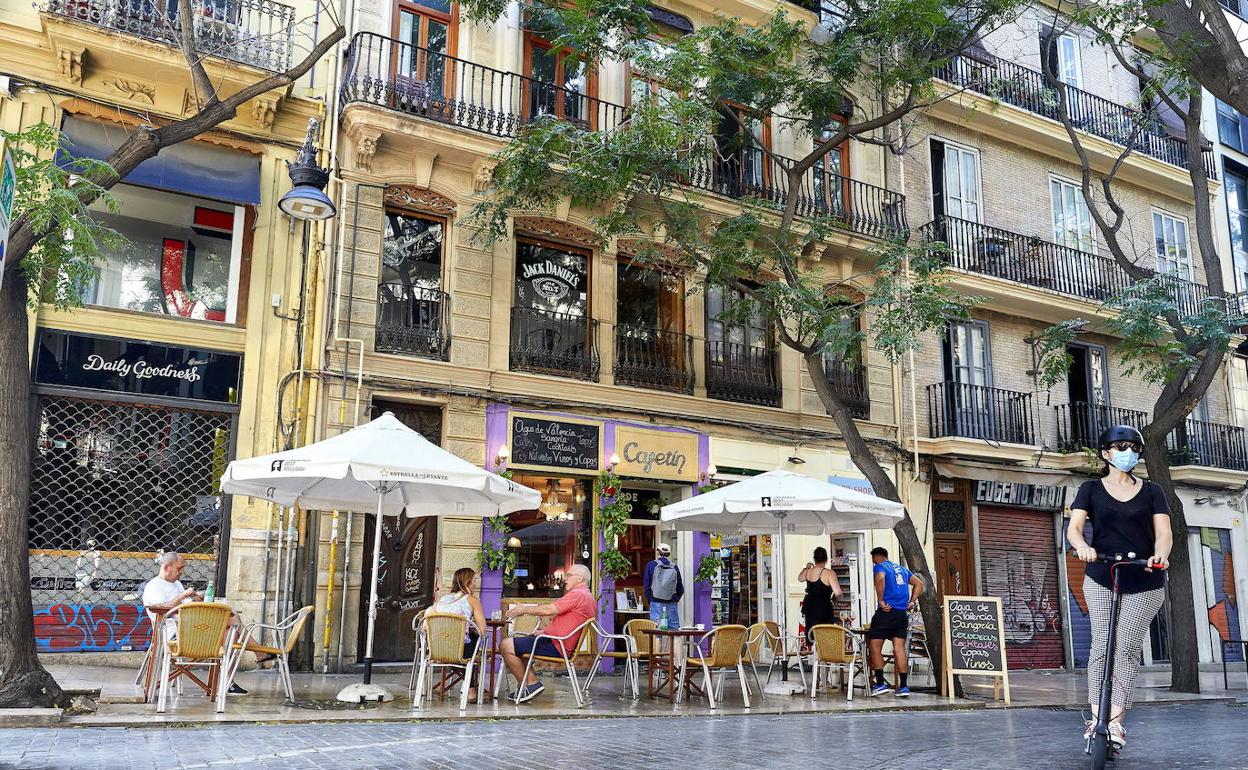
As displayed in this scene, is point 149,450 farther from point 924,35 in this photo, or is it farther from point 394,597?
point 924,35

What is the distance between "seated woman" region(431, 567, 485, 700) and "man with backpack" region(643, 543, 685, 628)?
316cm

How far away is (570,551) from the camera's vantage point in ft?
49.4

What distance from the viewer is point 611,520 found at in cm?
1484

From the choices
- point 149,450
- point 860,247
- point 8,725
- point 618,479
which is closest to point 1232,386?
point 860,247

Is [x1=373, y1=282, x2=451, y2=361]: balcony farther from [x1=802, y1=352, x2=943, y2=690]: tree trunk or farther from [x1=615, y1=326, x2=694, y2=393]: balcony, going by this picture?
[x1=802, y1=352, x2=943, y2=690]: tree trunk

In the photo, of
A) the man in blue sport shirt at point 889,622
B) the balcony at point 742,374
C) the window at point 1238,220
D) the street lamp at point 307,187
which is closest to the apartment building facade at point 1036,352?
the window at point 1238,220

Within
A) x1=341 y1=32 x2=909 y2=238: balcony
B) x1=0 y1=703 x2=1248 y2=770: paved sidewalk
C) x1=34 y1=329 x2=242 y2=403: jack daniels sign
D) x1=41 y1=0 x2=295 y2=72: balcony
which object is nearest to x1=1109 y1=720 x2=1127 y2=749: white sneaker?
x1=0 y1=703 x2=1248 y2=770: paved sidewalk

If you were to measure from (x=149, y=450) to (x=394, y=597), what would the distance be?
353 cm

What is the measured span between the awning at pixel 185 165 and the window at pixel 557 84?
440 cm

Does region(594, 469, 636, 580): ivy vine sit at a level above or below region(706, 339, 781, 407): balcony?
below

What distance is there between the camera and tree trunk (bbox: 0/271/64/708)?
805 cm

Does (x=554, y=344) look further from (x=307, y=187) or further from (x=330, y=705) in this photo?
(x=330, y=705)

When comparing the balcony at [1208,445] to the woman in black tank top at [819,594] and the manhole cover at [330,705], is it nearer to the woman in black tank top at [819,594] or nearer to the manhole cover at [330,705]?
the woman in black tank top at [819,594]

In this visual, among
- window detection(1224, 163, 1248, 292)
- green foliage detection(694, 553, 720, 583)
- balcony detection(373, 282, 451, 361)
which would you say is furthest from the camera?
window detection(1224, 163, 1248, 292)
